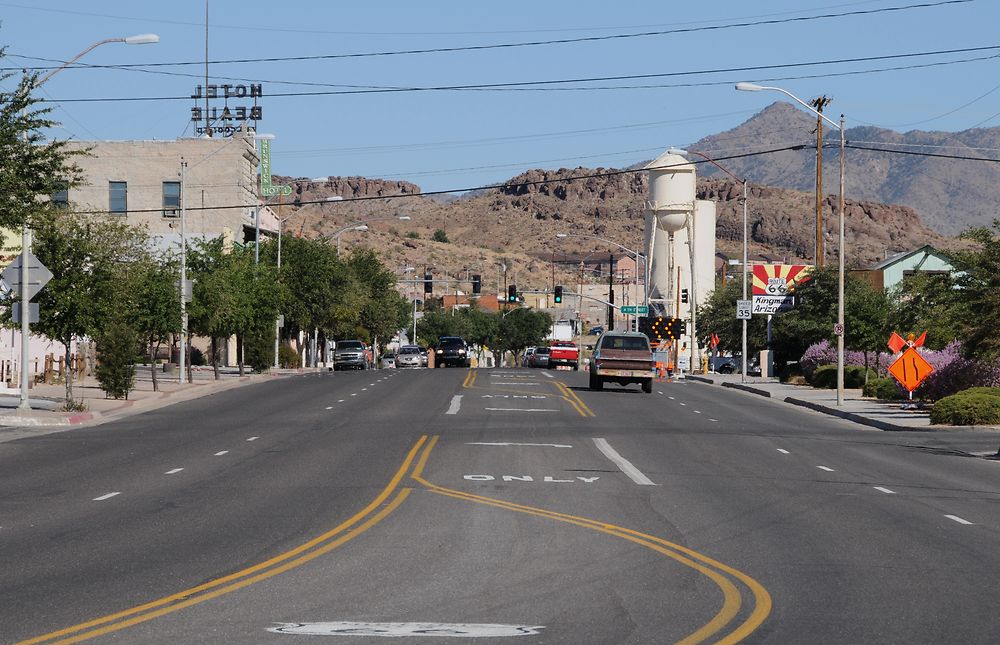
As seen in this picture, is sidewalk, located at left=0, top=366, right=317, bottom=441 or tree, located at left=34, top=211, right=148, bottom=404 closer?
sidewalk, located at left=0, top=366, right=317, bottom=441

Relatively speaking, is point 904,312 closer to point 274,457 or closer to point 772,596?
point 274,457

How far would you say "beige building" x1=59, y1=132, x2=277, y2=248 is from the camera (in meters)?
83.2

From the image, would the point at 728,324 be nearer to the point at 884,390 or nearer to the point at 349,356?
the point at 349,356

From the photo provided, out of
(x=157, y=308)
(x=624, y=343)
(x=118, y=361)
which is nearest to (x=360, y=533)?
(x=118, y=361)

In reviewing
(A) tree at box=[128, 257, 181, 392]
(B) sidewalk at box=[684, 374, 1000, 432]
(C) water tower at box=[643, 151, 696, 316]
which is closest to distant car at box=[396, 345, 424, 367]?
(C) water tower at box=[643, 151, 696, 316]

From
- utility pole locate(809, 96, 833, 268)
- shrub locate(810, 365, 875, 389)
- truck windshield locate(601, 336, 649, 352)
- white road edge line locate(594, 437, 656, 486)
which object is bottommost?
white road edge line locate(594, 437, 656, 486)

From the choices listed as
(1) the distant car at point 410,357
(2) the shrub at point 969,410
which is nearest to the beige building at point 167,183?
(1) the distant car at point 410,357

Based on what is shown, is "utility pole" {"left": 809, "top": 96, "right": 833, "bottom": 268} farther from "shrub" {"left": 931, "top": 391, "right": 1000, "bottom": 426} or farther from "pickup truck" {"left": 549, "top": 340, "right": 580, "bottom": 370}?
"pickup truck" {"left": 549, "top": 340, "right": 580, "bottom": 370}

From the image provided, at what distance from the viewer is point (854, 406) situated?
4312cm

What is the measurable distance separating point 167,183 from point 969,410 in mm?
60344

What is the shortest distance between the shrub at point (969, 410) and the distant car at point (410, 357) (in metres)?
63.1

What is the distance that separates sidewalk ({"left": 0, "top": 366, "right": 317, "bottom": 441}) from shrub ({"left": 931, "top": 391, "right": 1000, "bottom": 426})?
70.6 feet

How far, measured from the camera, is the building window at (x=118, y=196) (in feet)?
274

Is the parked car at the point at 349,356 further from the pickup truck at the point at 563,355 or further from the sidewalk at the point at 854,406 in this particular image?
the sidewalk at the point at 854,406
